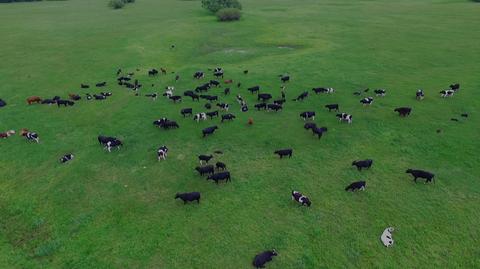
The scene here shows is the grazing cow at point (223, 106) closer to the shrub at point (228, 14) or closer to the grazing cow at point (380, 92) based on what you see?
the grazing cow at point (380, 92)

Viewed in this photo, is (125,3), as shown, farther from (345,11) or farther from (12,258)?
(12,258)

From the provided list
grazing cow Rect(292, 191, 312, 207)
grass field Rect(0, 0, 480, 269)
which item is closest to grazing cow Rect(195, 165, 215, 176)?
grass field Rect(0, 0, 480, 269)

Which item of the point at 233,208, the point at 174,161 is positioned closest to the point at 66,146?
the point at 174,161

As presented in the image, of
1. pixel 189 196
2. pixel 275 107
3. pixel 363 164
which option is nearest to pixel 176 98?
pixel 275 107

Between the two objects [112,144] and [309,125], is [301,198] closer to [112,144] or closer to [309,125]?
[309,125]

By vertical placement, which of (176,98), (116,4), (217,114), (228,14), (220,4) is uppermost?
(220,4)

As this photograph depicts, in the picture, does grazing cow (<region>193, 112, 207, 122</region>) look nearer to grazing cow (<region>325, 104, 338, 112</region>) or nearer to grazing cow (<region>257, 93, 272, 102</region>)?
grazing cow (<region>257, 93, 272, 102</region>)
